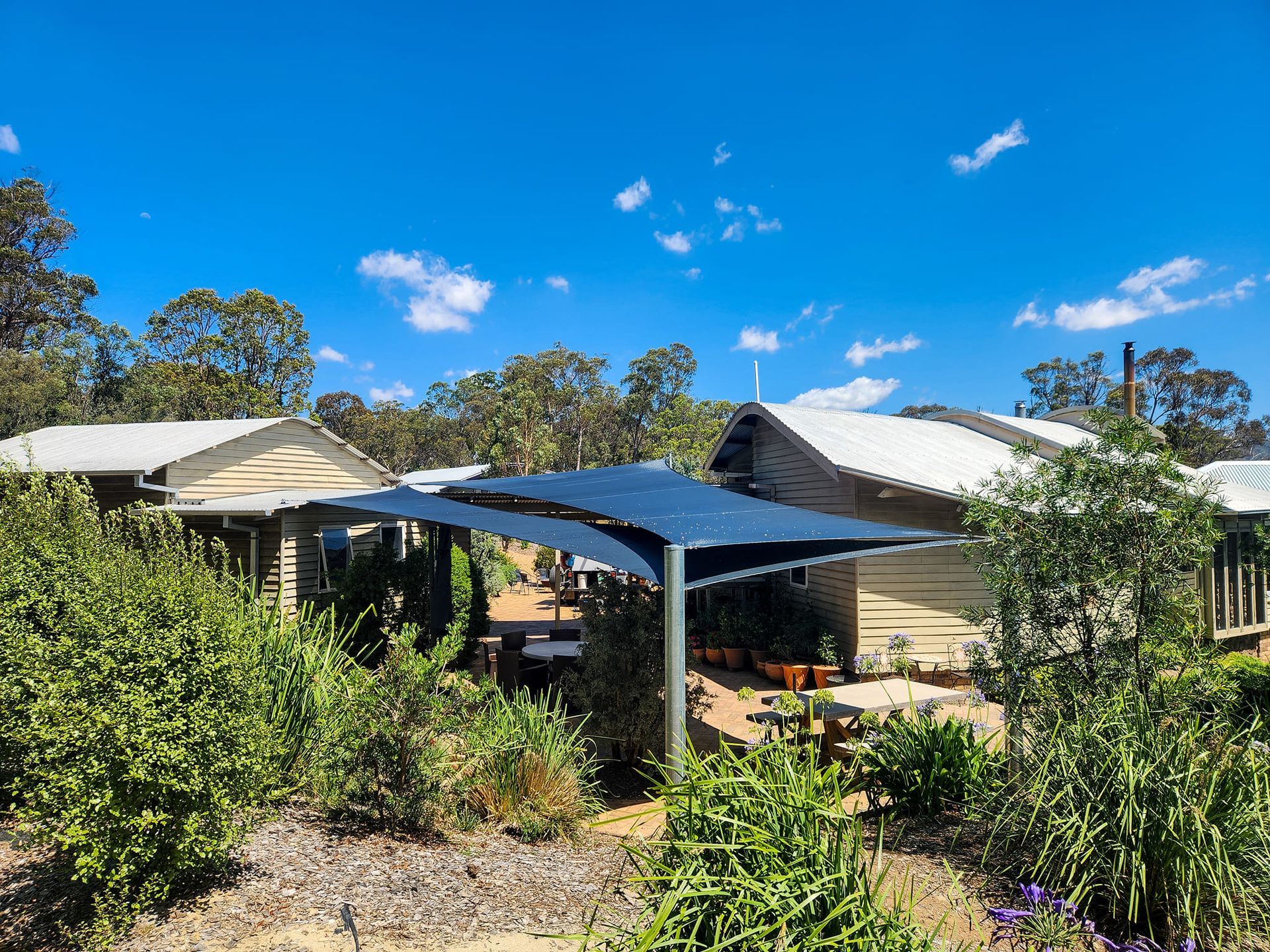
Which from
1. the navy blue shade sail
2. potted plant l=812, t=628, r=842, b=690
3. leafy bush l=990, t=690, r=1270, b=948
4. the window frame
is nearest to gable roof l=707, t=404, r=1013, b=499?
potted plant l=812, t=628, r=842, b=690

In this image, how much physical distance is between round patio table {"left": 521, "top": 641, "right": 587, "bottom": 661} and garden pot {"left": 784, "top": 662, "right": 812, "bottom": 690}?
3061 millimetres

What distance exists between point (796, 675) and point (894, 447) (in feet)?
14.4

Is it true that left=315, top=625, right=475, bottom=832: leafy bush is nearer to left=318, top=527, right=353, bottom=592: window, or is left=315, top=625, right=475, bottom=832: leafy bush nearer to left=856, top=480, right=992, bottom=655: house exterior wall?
left=856, top=480, right=992, bottom=655: house exterior wall

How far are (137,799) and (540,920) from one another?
176cm

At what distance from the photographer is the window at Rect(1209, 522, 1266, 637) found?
12.4 m

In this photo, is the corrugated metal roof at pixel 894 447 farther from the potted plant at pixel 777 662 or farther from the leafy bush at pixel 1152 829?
the leafy bush at pixel 1152 829

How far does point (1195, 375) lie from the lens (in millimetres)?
47469

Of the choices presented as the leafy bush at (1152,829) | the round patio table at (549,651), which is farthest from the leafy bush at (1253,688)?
the round patio table at (549,651)

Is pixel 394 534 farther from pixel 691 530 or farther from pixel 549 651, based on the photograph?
pixel 691 530

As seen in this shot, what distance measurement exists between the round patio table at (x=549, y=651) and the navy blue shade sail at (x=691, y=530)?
2.06m

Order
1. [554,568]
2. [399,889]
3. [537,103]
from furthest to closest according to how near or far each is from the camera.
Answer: [537,103] → [554,568] → [399,889]

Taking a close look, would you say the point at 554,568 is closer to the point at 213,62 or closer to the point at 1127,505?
the point at 1127,505

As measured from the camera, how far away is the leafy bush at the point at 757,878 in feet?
7.08

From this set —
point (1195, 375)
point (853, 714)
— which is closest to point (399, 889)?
point (853, 714)
